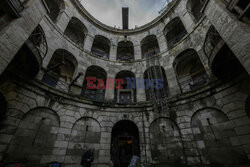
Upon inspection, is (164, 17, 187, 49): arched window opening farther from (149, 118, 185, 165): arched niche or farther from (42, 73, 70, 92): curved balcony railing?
(42, 73, 70, 92): curved balcony railing

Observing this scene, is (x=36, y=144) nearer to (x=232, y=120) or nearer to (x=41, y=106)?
(x=41, y=106)

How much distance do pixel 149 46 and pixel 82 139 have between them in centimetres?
1481

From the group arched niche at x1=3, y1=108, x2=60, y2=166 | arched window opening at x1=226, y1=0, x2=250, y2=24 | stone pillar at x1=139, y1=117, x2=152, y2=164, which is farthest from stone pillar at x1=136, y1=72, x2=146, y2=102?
arched window opening at x1=226, y1=0, x2=250, y2=24

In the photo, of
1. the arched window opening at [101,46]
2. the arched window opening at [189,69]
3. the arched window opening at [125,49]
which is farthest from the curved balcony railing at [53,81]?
the arched window opening at [189,69]

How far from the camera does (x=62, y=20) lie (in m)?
11.4

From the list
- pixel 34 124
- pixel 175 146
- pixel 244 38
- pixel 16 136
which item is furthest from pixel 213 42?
pixel 16 136

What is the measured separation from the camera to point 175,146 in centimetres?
802

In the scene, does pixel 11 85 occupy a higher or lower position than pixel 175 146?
higher

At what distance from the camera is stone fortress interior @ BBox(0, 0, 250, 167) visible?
4785 millimetres

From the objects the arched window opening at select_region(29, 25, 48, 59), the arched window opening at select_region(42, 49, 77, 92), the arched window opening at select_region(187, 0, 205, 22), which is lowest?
the arched window opening at select_region(29, 25, 48, 59)

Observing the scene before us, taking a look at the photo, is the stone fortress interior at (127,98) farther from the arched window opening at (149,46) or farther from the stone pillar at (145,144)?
the arched window opening at (149,46)

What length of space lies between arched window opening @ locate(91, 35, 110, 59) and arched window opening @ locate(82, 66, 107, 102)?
3256 mm

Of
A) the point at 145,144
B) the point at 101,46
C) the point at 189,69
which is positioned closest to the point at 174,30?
the point at 189,69

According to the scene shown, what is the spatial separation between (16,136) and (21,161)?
1427 mm
